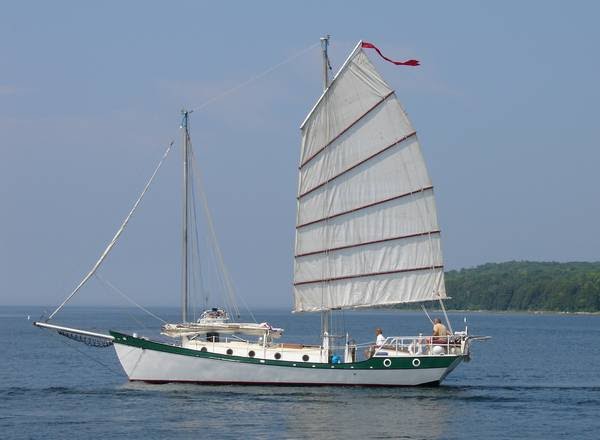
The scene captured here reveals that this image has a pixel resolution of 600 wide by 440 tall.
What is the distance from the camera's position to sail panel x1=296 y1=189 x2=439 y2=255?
43.0 meters

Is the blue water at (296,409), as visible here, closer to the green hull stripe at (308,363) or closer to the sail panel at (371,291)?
the green hull stripe at (308,363)

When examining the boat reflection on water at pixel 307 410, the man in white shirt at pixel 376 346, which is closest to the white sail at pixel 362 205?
the man in white shirt at pixel 376 346

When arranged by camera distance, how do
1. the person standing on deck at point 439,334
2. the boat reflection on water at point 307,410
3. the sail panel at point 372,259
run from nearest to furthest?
1. the boat reflection on water at point 307,410
2. the person standing on deck at point 439,334
3. the sail panel at point 372,259

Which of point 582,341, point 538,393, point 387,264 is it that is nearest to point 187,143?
point 387,264

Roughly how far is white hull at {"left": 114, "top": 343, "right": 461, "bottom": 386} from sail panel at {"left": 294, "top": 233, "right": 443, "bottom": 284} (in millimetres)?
3718

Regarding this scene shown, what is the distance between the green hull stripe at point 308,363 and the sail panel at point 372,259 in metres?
3.47

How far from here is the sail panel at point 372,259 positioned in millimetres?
43156

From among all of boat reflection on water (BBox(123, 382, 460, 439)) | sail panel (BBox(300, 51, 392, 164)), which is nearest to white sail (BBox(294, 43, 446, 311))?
sail panel (BBox(300, 51, 392, 164))

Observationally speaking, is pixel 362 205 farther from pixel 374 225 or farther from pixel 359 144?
pixel 359 144

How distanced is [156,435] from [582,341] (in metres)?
66.0

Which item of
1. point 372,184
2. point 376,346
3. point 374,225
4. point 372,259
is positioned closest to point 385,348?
point 376,346

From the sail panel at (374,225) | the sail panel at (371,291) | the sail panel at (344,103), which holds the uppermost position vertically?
the sail panel at (344,103)

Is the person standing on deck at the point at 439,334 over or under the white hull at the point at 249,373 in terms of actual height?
over

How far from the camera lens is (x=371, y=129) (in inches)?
1699
